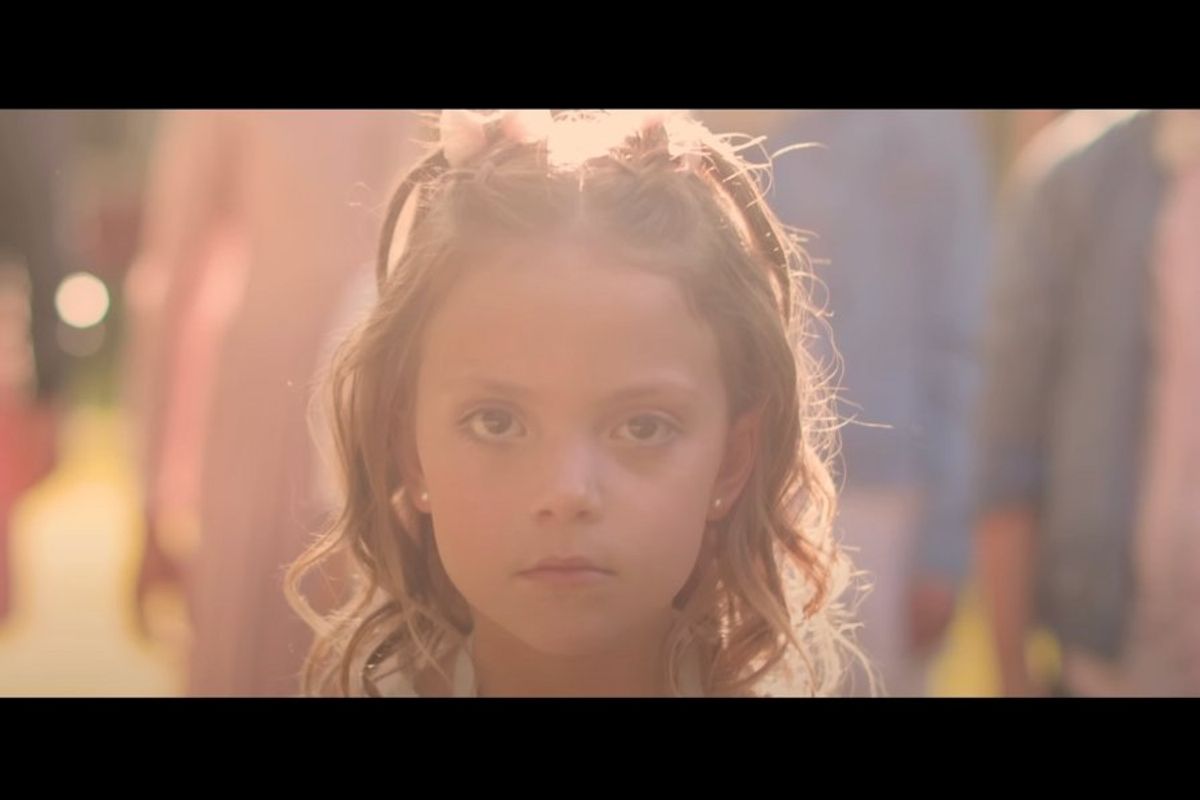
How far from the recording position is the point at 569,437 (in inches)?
61.7

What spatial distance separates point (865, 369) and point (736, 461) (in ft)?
0.89

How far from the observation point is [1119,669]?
76.8 inches

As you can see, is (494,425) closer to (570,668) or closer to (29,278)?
(570,668)

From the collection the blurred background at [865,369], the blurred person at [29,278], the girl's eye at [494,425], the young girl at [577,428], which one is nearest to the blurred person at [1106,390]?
the blurred background at [865,369]

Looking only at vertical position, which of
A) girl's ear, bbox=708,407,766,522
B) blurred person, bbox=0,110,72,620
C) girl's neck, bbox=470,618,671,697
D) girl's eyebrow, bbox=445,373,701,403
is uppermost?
blurred person, bbox=0,110,72,620

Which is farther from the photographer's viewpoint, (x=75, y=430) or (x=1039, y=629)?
(x=75, y=430)

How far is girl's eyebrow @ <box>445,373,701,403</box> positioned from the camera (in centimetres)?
157

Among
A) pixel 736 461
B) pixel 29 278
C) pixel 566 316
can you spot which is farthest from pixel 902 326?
pixel 29 278

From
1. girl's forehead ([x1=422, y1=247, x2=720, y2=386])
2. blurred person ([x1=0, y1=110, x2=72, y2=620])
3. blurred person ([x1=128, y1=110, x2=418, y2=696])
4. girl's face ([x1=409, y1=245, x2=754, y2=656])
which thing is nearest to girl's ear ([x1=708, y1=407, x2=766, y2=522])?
girl's face ([x1=409, y1=245, x2=754, y2=656])

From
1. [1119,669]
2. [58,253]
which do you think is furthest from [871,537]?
[58,253]

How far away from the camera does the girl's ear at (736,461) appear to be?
161 cm

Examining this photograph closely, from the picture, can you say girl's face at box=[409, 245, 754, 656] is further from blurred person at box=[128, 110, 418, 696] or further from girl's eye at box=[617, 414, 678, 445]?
blurred person at box=[128, 110, 418, 696]
